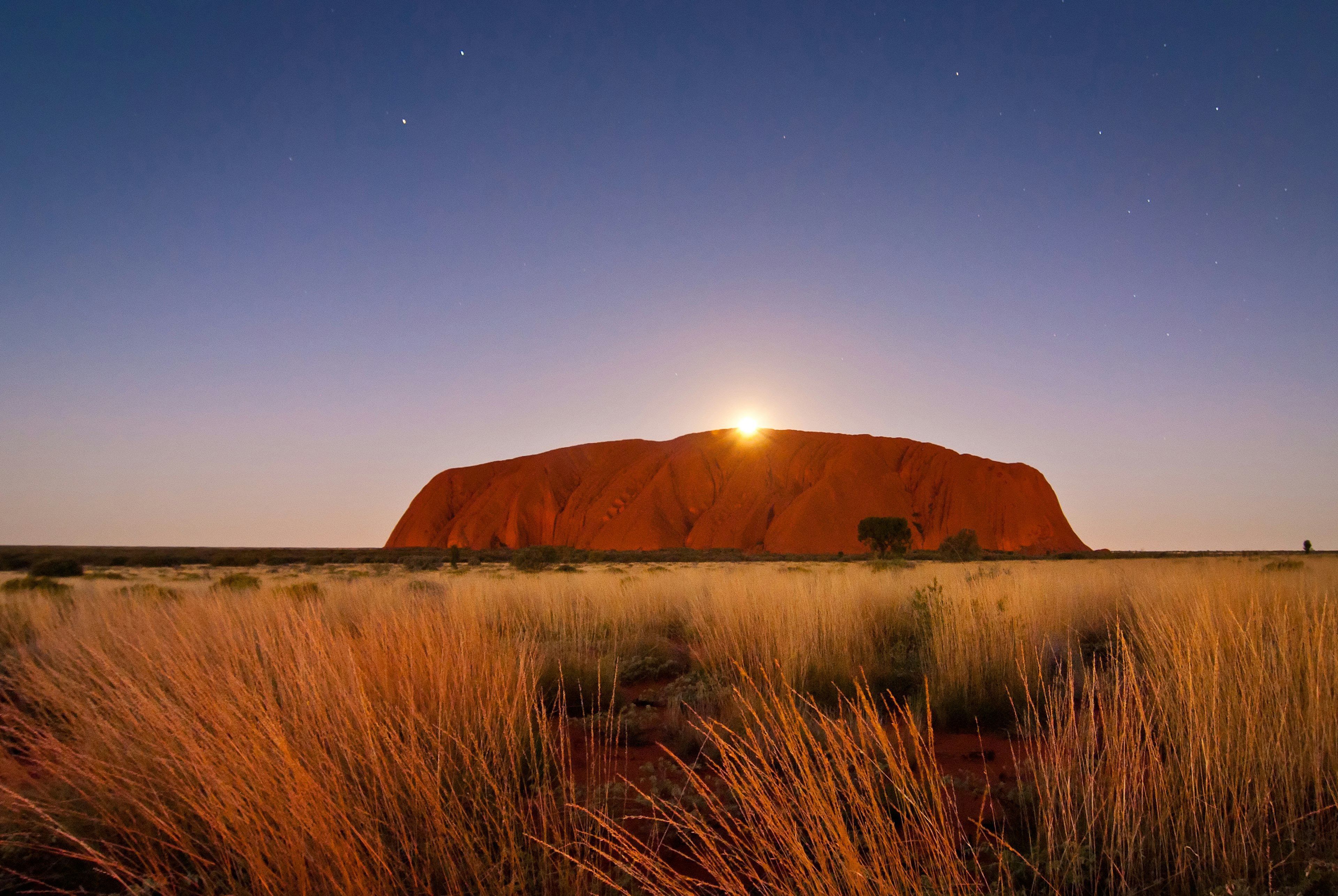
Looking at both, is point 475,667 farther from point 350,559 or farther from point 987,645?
point 350,559

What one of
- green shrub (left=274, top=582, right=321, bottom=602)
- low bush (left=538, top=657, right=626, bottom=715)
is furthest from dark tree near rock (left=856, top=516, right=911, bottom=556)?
low bush (left=538, top=657, right=626, bottom=715)

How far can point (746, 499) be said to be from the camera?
2554 inches

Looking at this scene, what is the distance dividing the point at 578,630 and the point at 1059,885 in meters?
5.99

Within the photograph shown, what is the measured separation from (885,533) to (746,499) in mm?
18577

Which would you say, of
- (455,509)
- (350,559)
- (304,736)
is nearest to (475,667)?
(304,736)

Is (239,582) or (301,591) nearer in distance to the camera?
(301,591)

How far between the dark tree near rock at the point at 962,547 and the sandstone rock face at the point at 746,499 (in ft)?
56.8

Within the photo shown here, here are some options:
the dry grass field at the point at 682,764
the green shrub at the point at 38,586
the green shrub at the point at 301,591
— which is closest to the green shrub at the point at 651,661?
the dry grass field at the point at 682,764

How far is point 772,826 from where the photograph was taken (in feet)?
5.79

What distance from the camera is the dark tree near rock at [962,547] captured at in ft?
119

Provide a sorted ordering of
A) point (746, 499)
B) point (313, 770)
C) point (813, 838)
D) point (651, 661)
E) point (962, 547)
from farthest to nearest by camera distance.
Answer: point (746, 499), point (962, 547), point (651, 661), point (313, 770), point (813, 838)

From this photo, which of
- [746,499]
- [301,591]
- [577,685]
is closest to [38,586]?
[301,591]

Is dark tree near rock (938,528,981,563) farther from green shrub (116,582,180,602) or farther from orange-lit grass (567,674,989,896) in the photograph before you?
orange-lit grass (567,674,989,896)

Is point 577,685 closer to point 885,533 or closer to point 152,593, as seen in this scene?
point 152,593
